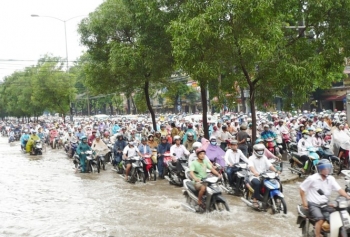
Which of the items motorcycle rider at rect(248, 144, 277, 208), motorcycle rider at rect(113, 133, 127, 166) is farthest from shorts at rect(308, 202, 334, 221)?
motorcycle rider at rect(113, 133, 127, 166)

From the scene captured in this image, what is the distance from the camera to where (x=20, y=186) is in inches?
624

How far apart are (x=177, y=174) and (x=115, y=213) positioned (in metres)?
3.53

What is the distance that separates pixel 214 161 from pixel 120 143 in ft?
18.1

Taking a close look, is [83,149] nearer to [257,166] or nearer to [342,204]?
[257,166]

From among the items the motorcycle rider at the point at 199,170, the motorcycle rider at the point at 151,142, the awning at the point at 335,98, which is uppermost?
the awning at the point at 335,98

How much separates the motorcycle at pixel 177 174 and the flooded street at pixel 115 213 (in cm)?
31

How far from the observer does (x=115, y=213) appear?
10812mm

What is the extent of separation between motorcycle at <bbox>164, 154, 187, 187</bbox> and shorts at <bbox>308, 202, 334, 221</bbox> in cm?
667

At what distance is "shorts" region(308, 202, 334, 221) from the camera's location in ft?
22.8

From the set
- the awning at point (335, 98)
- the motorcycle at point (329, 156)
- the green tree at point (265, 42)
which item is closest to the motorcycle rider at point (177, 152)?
the green tree at point (265, 42)

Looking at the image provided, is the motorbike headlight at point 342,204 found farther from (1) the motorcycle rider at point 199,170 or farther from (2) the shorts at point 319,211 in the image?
(1) the motorcycle rider at point 199,170

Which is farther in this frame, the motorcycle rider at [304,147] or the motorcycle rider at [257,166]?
the motorcycle rider at [304,147]

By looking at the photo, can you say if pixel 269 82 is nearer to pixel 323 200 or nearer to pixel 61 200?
pixel 61 200

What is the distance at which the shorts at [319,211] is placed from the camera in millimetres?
6935
